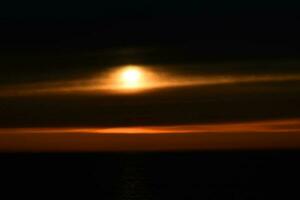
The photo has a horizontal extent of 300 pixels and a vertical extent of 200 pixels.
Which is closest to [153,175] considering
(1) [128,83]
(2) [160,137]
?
(2) [160,137]

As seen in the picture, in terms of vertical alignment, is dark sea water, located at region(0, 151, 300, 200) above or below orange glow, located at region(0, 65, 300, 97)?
above

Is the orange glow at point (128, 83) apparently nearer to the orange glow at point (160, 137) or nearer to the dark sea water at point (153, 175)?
the orange glow at point (160, 137)

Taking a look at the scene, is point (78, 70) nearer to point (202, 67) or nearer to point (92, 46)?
point (202, 67)

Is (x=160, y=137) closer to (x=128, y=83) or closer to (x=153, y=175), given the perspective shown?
(x=153, y=175)

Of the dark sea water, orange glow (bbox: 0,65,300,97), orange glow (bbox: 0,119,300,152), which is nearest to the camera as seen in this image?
the dark sea water

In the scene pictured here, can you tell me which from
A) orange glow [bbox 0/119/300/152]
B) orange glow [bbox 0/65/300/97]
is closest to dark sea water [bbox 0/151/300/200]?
orange glow [bbox 0/119/300/152]

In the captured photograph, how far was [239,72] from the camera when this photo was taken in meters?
17.9

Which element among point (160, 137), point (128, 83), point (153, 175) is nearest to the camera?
point (153, 175)

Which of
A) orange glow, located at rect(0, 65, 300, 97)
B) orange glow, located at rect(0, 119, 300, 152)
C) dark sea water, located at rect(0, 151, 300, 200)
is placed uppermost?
dark sea water, located at rect(0, 151, 300, 200)

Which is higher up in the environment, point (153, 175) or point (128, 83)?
point (153, 175)

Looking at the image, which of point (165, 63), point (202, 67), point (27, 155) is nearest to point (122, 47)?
point (165, 63)

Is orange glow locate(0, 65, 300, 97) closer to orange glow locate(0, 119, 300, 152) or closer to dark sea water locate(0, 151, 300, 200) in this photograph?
orange glow locate(0, 119, 300, 152)

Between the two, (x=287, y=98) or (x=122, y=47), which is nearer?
(x=287, y=98)

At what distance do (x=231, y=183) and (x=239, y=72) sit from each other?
11.9 metres
